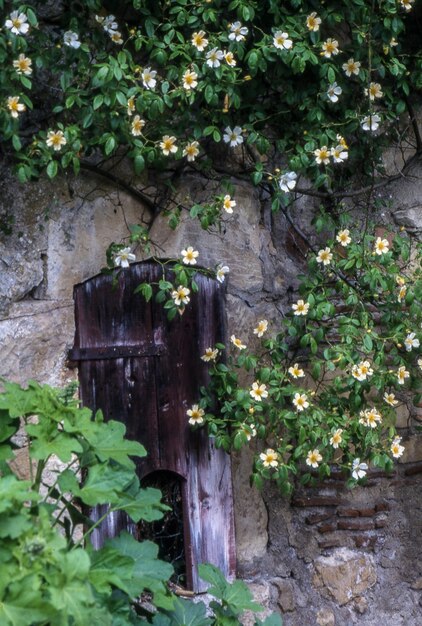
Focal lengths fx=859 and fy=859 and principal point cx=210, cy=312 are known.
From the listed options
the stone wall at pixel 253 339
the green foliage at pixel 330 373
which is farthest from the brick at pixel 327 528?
the green foliage at pixel 330 373

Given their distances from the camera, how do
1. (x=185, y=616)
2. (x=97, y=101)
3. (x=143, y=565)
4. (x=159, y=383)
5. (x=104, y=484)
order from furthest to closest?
(x=159, y=383)
(x=97, y=101)
(x=185, y=616)
(x=143, y=565)
(x=104, y=484)

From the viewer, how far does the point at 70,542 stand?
1.92 metres

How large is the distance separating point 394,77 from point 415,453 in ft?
4.55

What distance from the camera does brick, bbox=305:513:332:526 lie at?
3.03 meters

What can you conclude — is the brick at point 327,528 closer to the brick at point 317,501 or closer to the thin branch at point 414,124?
the brick at point 317,501

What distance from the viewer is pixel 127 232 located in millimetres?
2828

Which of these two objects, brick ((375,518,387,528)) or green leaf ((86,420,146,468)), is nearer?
green leaf ((86,420,146,468))

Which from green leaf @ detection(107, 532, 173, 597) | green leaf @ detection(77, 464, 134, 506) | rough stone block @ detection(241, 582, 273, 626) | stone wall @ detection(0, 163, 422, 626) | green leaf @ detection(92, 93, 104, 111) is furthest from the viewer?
rough stone block @ detection(241, 582, 273, 626)

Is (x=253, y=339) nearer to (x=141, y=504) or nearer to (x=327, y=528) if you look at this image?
(x=327, y=528)

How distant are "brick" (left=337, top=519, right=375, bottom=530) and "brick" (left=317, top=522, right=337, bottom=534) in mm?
20

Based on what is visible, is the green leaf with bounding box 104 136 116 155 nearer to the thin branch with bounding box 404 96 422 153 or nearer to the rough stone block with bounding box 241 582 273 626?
the thin branch with bounding box 404 96 422 153

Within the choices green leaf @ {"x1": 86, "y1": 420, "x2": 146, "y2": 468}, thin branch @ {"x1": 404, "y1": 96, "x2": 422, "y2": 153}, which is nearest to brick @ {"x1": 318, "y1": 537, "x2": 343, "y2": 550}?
green leaf @ {"x1": 86, "y1": 420, "x2": 146, "y2": 468}

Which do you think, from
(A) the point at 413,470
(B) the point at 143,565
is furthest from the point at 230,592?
(A) the point at 413,470

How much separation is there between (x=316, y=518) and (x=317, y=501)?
0.19 feet
